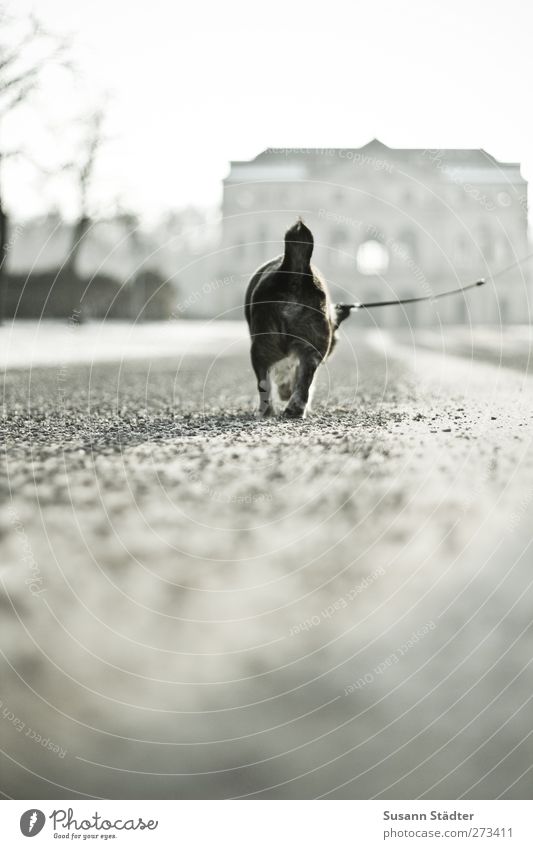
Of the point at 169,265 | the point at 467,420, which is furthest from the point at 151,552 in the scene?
the point at 169,265

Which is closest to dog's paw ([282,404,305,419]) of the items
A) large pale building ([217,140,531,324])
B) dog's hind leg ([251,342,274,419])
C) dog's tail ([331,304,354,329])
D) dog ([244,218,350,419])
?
dog ([244,218,350,419])

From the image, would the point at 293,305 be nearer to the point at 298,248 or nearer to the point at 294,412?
the point at 298,248

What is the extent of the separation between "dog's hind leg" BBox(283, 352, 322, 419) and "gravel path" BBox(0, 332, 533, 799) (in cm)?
167

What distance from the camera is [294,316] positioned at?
7.75 meters

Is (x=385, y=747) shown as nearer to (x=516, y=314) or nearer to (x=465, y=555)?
(x=465, y=555)

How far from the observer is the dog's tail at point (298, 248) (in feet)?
24.3

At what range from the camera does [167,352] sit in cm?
2802

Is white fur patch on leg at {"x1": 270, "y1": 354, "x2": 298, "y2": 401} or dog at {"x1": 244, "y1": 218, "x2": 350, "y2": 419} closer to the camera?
dog at {"x1": 244, "y1": 218, "x2": 350, "y2": 419}

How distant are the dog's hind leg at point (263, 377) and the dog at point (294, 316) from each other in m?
0.01

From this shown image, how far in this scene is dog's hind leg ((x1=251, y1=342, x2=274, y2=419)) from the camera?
8156mm

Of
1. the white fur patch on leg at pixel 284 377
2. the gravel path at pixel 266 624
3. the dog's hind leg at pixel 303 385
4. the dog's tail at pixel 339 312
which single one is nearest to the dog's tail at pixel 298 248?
the dog's hind leg at pixel 303 385

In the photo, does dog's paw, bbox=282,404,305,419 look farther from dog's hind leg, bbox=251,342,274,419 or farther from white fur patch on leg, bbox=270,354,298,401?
white fur patch on leg, bbox=270,354,298,401

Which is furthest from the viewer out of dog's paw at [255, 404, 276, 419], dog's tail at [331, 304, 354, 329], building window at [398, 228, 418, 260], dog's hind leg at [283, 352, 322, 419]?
building window at [398, 228, 418, 260]

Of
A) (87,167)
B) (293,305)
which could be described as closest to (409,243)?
(87,167)
